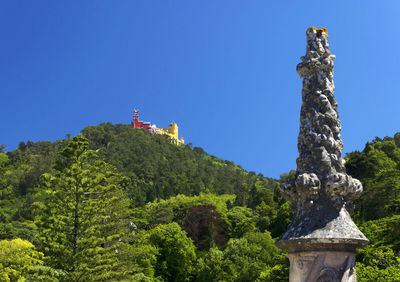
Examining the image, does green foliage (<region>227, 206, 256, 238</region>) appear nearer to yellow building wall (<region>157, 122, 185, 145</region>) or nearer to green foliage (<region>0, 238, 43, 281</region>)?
green foliage (<region>0, 238, 43, 281</region>)

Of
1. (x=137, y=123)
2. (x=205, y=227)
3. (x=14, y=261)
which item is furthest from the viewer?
(x=137, y=123)

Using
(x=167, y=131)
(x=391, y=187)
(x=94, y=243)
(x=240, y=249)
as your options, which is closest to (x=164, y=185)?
(x=240, y=249)

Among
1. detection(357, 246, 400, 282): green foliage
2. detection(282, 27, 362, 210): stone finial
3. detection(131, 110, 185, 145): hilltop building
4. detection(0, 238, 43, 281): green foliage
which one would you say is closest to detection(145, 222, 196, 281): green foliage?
detection(0, 238, 43, 281): green foliage

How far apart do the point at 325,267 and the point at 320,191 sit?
2.41ft

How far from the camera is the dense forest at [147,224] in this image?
21.0 meters

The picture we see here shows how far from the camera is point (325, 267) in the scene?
4.08 metres

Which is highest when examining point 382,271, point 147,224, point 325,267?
point 147,224

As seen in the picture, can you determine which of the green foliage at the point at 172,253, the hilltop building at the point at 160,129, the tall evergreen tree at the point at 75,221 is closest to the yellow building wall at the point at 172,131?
the hilltop building at the point at 160,129

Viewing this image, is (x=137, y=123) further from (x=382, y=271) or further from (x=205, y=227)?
(x=382, y=271)

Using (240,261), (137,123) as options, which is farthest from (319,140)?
(137,123)

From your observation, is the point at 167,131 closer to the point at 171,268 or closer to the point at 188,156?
the point at 188,156

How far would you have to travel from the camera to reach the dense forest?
21.0m

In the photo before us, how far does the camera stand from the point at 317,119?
4.77 meters

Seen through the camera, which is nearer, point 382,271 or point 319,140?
point 319,140
